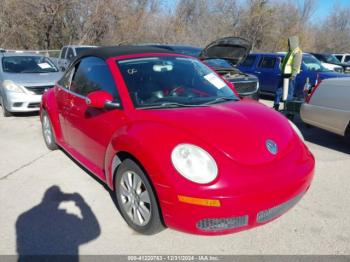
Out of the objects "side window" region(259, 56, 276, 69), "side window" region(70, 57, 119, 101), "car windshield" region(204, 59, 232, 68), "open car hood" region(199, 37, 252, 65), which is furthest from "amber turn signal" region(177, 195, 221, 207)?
"side window" region(259, 56, 276, 69)

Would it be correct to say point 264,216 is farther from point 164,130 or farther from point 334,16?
point 334,16

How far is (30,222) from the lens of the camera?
3.41m

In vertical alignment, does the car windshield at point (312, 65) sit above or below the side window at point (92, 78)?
below

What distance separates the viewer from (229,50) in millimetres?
9672

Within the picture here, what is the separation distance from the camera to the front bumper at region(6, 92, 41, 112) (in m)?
7.72

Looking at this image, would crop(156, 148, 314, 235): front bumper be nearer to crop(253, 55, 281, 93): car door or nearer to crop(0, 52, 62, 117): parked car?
crop(0, 52, 62, 117): parked car

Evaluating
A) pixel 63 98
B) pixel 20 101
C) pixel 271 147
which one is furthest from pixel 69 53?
pixel 271 147

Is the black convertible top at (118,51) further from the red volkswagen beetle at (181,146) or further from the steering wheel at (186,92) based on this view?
the steering wheel at (186,92)

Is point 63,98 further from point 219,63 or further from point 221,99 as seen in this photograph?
point 219,63

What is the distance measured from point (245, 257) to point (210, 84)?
1.98m

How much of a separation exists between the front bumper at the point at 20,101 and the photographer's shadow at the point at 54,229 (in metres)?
4.54

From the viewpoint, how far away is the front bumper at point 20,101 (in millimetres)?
7719

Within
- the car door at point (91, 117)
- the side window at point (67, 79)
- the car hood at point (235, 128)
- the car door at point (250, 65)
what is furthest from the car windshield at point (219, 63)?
the car hood at point (235, 128)

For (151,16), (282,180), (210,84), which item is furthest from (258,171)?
(151,16)
